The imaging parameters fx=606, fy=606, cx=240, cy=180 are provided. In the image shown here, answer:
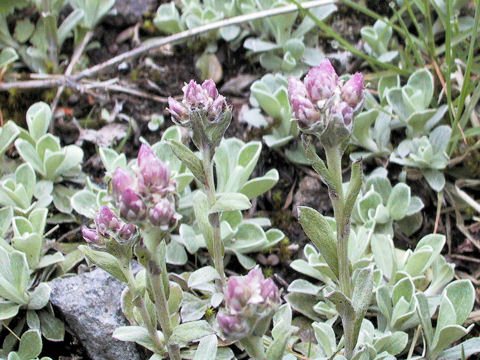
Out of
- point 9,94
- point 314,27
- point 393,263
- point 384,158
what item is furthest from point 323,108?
point 9,94

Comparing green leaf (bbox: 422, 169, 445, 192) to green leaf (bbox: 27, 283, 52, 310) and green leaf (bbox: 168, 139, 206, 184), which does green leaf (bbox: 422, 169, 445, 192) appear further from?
green leaf (bbox: 27, 283, 52, 310)

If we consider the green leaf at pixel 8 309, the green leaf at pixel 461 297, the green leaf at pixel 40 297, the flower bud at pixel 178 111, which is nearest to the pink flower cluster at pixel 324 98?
the flower bud at pixel 178 111

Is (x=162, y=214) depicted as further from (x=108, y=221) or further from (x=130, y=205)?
(x=108, y=221)

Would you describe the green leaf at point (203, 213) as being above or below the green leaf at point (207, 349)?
above

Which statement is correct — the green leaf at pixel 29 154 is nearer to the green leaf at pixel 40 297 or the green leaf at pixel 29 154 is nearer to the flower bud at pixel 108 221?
the green leaf at pixel 40 297

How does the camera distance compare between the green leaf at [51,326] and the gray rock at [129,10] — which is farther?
the gray rock at [129,10]

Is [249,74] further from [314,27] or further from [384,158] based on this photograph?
[384,158]

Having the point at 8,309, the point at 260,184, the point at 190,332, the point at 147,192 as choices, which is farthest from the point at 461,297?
the point at 8,309

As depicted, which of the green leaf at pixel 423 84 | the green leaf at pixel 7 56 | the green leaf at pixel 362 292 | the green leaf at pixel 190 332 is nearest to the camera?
the green leaf at pixel 362 292
